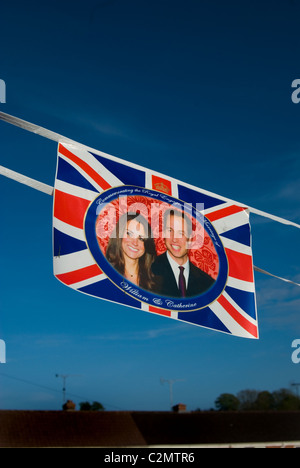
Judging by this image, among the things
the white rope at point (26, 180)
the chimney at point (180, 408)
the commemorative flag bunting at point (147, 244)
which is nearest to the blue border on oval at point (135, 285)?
the commemorative flag bunting at point (147, 244)

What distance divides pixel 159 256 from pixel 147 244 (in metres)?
0.15

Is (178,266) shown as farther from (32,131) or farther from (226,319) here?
(32,131)

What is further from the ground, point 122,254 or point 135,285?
point 122,254

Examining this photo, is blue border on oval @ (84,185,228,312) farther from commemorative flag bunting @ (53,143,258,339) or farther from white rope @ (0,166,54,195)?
white rope @ (0,166,54,195)

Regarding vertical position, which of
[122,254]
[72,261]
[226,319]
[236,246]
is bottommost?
[226,319]

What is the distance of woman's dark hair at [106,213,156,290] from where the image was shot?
15.4 ft

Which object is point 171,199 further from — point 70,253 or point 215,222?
point 70,253

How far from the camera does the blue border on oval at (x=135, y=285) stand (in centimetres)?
462

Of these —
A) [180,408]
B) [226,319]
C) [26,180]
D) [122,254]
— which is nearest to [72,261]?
[122,254]

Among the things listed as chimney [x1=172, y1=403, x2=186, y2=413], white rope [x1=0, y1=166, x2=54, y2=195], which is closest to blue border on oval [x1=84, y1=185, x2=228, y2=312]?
white rope [x1=0, y1=166, x2=54, y2=195]

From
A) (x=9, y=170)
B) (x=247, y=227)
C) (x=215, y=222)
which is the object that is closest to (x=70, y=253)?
(x=9, y=170)

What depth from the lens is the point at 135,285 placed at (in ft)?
15.2

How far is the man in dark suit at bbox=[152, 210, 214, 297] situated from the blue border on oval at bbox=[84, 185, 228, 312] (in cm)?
7
